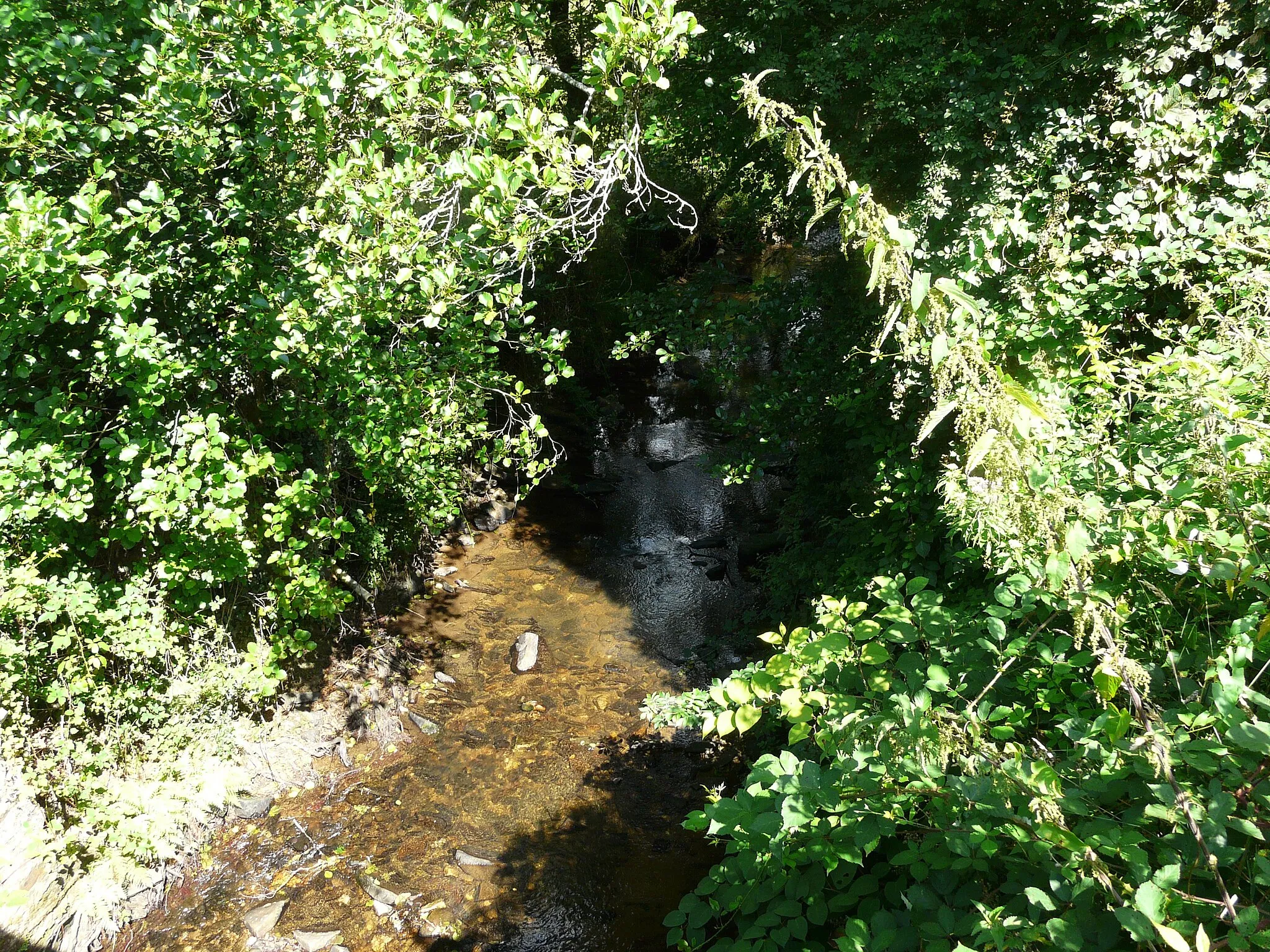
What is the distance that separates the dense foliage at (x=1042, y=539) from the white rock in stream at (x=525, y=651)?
2530 millimetres

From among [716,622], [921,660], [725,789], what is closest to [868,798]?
[921,660]

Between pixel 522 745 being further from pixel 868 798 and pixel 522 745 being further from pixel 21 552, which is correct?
pixel 868 798

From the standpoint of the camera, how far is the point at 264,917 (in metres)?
4.49

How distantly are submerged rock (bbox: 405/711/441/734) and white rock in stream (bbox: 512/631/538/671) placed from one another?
2.75 ft

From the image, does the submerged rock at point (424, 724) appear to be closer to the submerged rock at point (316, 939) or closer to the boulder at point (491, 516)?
the submerged rock at point (316, 939)

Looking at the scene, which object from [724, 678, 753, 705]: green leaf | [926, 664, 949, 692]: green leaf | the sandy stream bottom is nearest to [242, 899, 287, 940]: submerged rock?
the sandy stream bottom

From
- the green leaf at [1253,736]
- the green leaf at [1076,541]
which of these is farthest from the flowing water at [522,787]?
the green leaf at [1076,541]

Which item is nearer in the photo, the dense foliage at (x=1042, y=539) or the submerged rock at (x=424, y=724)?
the dense foliage at (x=1042, y=539)

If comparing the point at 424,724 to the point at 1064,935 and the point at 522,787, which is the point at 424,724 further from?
the point at 1064,935

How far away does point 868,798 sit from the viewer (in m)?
2.13

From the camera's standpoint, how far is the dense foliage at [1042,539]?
1614mm

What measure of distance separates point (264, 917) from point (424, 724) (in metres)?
1.69

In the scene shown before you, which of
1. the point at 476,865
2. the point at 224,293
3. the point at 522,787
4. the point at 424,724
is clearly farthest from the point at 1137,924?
the point at 424,724

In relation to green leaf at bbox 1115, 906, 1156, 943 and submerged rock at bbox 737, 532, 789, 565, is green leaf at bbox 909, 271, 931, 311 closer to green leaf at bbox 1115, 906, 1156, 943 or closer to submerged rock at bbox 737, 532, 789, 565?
green leaf at bbox 1115, 906, 1156, 943
